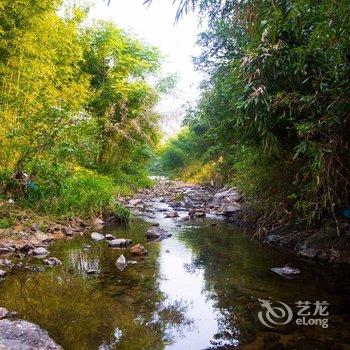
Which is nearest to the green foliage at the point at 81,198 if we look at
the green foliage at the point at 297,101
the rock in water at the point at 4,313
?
the green foliage at the point at 297,101

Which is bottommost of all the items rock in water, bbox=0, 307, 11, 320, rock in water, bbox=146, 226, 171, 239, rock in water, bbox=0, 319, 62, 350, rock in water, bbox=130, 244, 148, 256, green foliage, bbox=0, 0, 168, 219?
rock in water, bbox=146, 226, 171, 239

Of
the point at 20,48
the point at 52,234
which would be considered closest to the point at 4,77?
the point at 20,48

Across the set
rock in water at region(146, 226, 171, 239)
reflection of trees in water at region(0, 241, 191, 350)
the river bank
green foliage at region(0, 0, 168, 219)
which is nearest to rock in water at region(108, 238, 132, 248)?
rock in water at region(146, 226, 171, 239)

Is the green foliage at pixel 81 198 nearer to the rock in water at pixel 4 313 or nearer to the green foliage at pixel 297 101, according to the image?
the green foliage at pixel 297 101

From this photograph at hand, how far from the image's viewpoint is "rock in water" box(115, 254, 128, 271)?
512cm

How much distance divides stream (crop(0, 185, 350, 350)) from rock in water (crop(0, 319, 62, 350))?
0.17 m

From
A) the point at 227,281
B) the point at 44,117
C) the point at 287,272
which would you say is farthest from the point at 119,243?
the point at 44,117

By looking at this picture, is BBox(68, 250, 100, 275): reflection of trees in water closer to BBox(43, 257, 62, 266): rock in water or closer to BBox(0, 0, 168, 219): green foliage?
BBox(43, 257, 62, 266): rock in water

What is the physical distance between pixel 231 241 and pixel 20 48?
5.43m

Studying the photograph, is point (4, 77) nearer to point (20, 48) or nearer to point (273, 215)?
point (20, 48)

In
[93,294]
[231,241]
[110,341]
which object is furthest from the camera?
[231,241]

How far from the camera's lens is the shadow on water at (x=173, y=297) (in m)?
3.17

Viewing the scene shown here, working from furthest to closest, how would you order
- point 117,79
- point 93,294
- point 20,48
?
point 117,79 → point 20,48 → point 93,294

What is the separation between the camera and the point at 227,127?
290 inches
